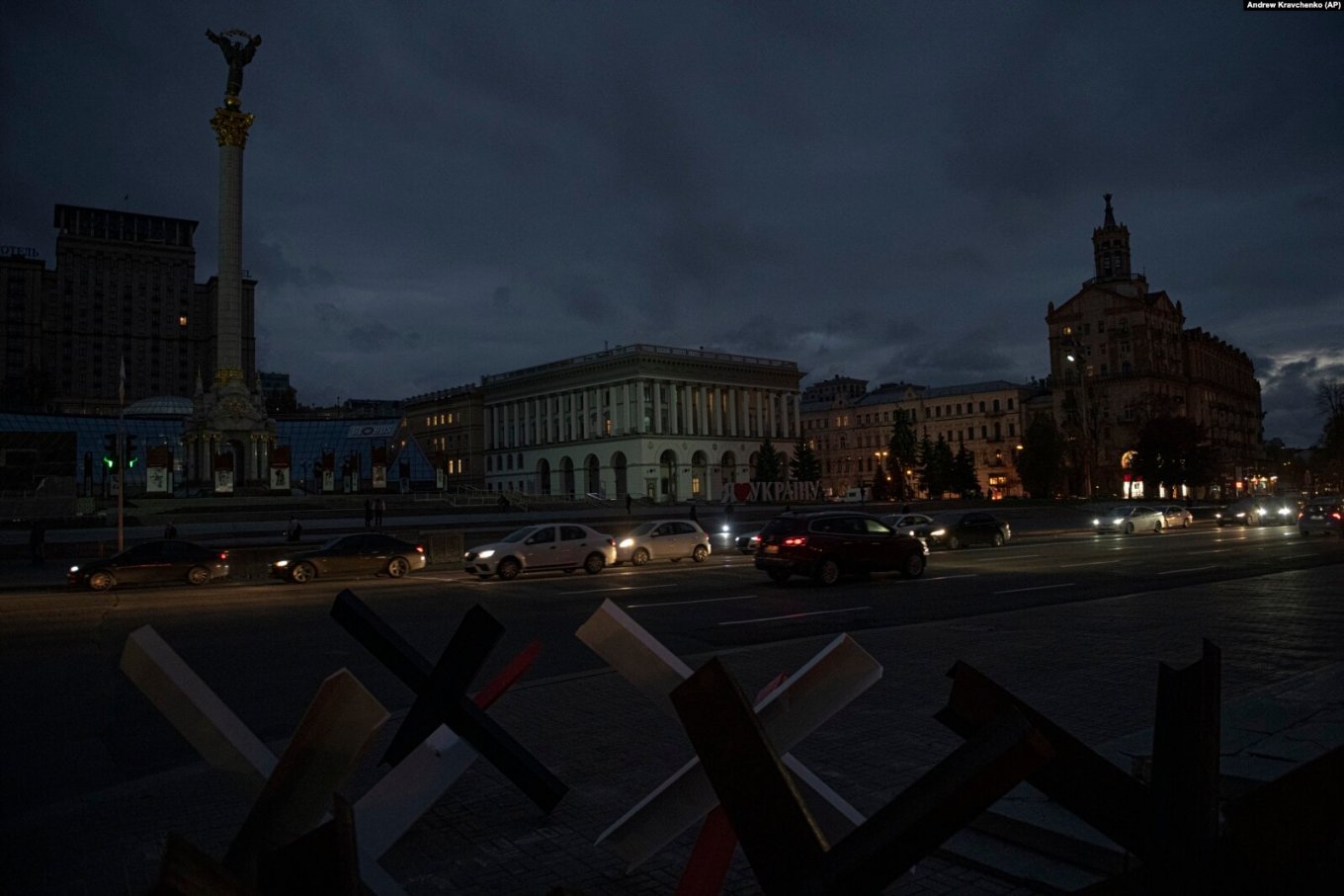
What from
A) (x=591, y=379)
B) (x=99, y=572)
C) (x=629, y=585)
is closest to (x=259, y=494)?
(x=99, y=572)

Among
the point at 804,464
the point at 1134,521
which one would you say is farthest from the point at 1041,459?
the point at 804,464

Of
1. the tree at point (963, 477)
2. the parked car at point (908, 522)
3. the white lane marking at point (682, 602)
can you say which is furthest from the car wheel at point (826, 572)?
the tree at point (963, 477)

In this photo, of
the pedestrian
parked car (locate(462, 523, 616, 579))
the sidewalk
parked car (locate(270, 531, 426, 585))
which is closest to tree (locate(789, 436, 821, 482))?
parked car (locate(462, 523, 616, 579))

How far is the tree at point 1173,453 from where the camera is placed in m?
84.7

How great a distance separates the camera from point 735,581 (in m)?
22.7

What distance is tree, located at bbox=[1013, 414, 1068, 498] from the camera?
79.8 m

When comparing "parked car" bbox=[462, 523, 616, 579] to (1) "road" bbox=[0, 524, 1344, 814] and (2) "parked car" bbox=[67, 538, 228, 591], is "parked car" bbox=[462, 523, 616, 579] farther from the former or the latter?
(2) "parked car" bbox=[67, 538, 228, 591]

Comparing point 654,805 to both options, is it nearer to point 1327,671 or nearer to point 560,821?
point 560,821

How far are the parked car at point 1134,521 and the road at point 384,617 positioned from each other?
1780 centimetres

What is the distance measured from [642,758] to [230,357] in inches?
2771

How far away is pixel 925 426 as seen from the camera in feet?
412

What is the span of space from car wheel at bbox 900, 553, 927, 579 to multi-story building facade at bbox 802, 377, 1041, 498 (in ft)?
287

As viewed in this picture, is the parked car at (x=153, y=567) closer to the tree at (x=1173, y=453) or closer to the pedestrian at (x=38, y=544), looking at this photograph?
the pedestrian at (x=38, y=544)

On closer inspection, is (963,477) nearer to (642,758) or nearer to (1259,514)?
(1259,514)
